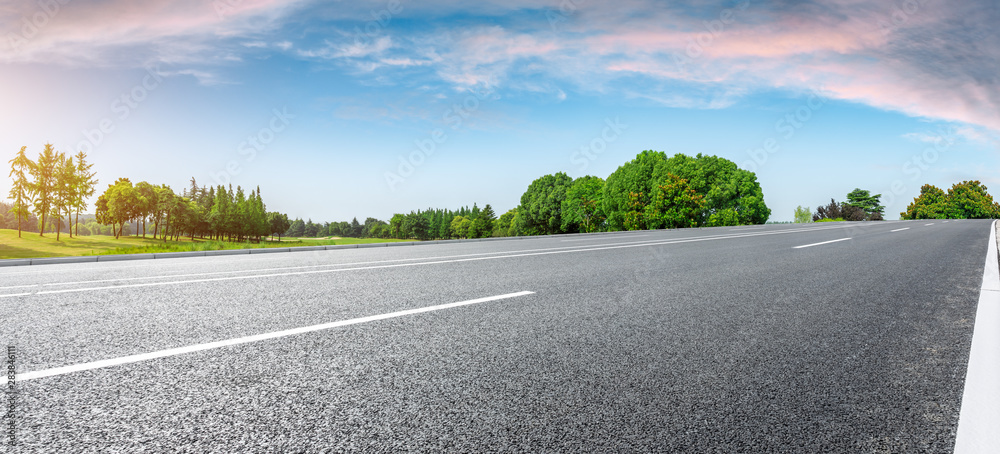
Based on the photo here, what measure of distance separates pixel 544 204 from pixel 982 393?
76510 mm

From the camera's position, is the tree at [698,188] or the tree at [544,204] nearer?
the tree at [698,188]

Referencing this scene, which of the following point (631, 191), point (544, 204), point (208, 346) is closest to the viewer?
point (208, 346)

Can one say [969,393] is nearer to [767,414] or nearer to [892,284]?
[767,414]

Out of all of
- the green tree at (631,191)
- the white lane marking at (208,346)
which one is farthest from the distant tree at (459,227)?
the white lane marking at (208,346)

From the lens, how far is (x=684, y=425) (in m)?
2.11

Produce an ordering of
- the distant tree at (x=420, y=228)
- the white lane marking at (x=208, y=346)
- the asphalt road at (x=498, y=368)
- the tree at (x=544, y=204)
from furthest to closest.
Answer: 1. the distant tree at (x=420, y=228)
2. the tree at (x=544, y=204)
3. the white lane marking at (x=208, y=346)
4. the asphalt road at (x=498, y=368)

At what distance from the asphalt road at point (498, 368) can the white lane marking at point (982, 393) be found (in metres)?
0.06

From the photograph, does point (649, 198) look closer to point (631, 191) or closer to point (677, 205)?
point (631, 191)

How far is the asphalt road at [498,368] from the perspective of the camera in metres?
2.01

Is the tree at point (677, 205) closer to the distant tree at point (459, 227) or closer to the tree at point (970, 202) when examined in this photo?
the tree at point (970, 202)

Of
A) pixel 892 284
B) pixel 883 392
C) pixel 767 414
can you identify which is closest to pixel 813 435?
pixel 767 414

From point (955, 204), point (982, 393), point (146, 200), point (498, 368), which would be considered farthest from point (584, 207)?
point (955, 204)

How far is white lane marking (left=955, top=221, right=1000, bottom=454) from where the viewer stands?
6.62 feet

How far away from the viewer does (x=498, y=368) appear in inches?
112
